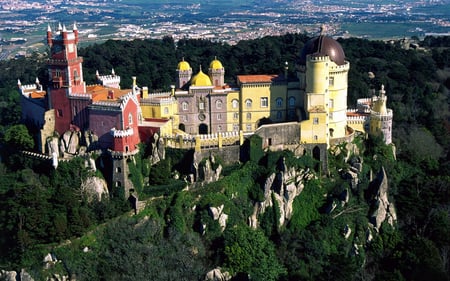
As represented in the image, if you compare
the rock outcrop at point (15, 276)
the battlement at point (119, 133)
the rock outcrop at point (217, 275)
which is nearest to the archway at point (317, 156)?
the rock outcrop at point (217, 275)

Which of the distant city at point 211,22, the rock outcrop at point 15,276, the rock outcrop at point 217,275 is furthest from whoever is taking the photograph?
the distant city at point 211,22

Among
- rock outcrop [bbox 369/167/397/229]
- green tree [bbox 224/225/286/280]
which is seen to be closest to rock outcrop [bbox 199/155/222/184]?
green tree [bbox 224/225/286/280]

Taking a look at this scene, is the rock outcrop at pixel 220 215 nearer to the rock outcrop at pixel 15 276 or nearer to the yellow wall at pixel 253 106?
the yellow wall at pixel 253 106

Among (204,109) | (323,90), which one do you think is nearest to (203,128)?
(204,109)

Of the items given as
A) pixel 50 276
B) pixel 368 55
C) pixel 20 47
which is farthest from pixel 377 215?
pixel 20 47

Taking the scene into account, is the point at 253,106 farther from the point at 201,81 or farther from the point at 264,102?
the point at 201,81
